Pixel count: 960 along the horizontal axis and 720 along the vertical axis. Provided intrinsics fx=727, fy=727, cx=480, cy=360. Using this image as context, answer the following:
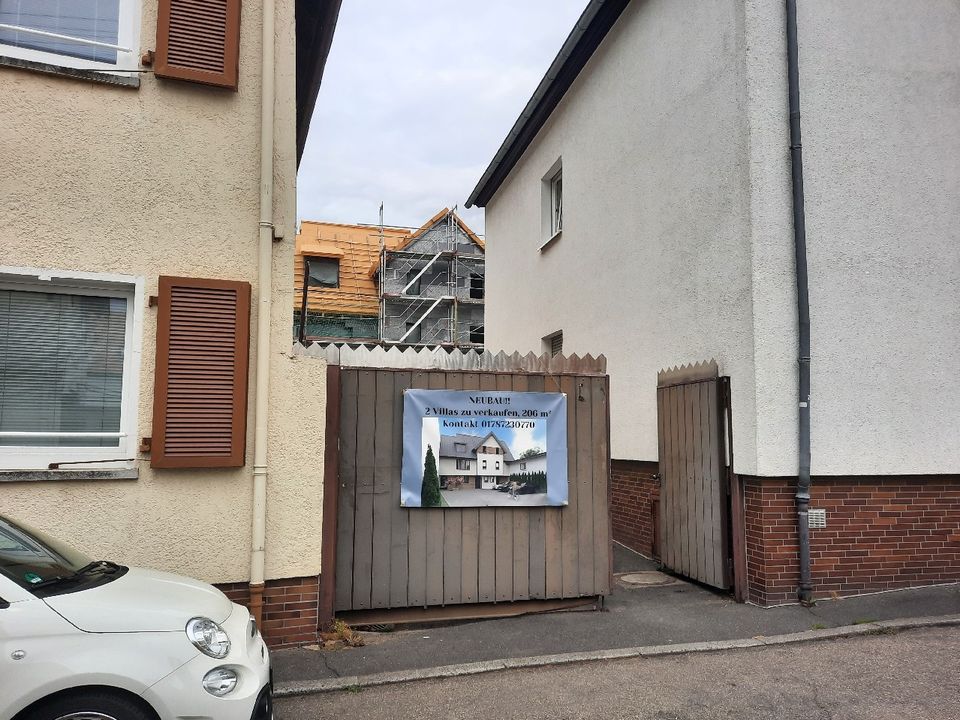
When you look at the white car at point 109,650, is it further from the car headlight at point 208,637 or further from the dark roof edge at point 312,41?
the dark roof edge at point 312,41

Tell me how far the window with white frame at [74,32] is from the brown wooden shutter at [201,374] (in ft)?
6.13

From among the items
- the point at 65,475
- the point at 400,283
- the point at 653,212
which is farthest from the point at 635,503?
the point at 400,283

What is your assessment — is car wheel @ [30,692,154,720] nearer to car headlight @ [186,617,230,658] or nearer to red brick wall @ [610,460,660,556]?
car headlight @ [186,617,230,658]

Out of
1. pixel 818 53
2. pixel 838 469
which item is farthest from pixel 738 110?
pixel 838 469

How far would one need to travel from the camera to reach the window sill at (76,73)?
210 inches

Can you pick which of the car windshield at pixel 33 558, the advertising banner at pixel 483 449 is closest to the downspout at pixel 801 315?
the advertising banner at pixel 483 449

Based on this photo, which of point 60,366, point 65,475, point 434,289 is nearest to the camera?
point 65,475

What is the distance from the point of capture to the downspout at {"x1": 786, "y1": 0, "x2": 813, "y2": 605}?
6.69 metres

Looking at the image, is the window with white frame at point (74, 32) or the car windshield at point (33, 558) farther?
the window with white frame at point (74, 32)

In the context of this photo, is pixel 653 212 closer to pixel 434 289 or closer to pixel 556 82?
pixel 556 82

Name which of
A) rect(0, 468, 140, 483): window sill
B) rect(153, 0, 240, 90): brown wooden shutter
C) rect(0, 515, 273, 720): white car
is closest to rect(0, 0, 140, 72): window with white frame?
rect(153, 0, 240, 90): brown wooden shutter

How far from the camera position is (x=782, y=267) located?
692 cm

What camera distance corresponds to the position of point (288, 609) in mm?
5523

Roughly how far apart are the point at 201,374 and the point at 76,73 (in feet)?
8.03
